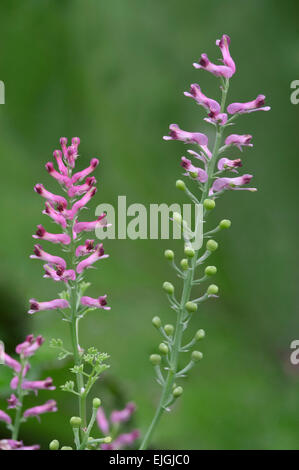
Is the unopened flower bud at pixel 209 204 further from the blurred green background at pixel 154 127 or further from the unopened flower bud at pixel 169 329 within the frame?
the blurred green background at pixel 154 127

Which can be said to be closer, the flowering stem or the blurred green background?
the flowering stem

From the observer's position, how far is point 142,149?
1.13 m

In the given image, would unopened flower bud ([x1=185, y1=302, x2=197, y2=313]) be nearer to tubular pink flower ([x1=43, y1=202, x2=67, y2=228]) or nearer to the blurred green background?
tubular pink flower ([x1=43, y1=202, x2=67, y2=228])

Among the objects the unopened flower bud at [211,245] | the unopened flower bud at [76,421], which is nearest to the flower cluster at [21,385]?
the unopened flower bud at [76,421]

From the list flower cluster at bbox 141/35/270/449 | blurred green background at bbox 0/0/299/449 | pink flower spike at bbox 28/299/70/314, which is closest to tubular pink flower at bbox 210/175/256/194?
flower cluster at bbox 141/35/270/449

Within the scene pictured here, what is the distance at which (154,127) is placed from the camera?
1115 mm

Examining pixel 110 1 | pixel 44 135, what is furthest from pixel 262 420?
pixel 110 1

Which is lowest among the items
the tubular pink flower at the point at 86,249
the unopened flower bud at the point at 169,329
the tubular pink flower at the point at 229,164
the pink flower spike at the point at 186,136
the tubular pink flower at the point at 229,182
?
the unopened flower bud at the point at 169,329

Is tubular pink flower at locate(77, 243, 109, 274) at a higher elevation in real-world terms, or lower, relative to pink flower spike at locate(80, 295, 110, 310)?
higher

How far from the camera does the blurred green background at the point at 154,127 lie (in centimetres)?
105

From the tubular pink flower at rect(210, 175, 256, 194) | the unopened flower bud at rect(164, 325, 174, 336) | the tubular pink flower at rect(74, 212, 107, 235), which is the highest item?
the tubular pink flower at rect(210, 175, 256, 194)

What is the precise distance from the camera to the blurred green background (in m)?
1.05

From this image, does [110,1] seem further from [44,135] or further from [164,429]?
[164,429]

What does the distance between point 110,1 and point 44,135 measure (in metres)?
0.28
